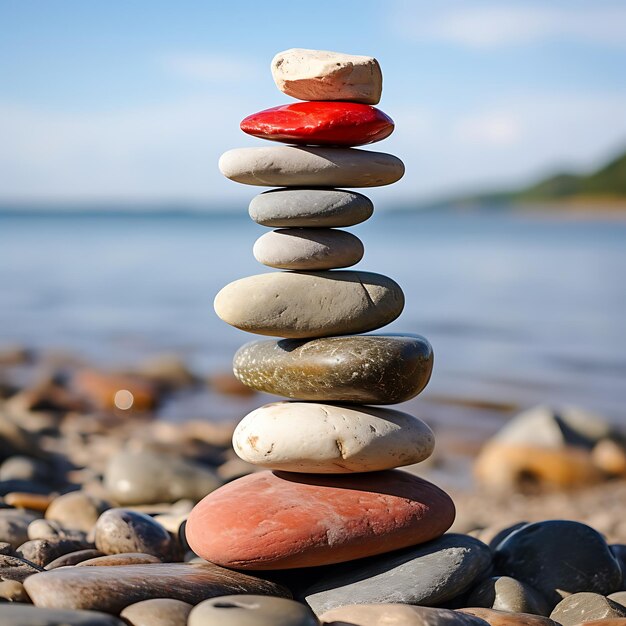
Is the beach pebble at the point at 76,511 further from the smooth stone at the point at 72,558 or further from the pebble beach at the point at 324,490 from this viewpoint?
the smooth stone at the point at 72,558

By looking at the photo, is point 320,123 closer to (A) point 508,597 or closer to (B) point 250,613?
(B) point 250,613

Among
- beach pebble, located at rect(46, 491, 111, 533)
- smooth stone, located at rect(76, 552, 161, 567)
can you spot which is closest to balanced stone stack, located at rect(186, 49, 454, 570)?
smooth stone, located at rect(76, 552, 161, 567)

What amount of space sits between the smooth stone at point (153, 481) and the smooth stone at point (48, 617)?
342cm

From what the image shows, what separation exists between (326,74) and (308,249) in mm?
780

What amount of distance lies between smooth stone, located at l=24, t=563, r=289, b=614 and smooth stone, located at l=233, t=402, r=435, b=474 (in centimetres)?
53

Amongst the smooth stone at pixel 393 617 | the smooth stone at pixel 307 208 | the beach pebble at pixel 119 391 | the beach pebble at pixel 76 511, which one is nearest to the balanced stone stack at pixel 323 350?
the smooth stone at pixel 307 208

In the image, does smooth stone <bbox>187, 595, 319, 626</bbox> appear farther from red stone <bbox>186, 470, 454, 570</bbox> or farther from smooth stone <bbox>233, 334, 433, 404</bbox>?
smooth stone <bbox>233, 334, 433, 404</bbox>

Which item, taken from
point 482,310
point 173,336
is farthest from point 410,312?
point 173,336

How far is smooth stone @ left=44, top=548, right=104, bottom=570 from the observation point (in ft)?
13.0

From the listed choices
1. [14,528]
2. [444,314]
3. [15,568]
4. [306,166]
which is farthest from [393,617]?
[444,314]

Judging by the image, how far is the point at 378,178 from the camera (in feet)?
13.3

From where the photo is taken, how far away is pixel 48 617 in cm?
287

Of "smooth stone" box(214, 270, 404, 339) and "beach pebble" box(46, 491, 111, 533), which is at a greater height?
"smooth stone" box(214, 270, 404, 339)

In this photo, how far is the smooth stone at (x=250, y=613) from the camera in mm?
2883
